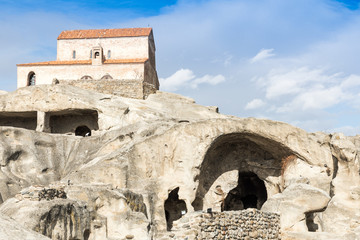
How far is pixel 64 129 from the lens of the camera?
2381cm

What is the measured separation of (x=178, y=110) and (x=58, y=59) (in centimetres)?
1440

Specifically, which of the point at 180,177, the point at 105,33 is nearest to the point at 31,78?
the point at 105,33

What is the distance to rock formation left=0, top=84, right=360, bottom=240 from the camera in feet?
36.4

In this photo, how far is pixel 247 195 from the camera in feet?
73.9

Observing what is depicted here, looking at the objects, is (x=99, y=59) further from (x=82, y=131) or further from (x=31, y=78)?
(x=82, y=131)

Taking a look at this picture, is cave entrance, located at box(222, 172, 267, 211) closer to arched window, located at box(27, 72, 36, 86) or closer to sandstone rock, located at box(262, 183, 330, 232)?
sandstone rock, located at box(262, 183, 330, 232)

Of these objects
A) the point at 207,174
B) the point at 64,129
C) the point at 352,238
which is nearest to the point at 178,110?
the point at 64,129

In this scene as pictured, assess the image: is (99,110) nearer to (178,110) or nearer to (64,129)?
(64,129)

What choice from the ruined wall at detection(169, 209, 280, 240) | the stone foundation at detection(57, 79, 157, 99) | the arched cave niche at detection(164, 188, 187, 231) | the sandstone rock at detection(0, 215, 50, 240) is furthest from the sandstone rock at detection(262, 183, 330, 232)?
the stone foundation at detection(57, 79, 157, 99)

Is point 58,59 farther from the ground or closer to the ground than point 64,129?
farther from the ground

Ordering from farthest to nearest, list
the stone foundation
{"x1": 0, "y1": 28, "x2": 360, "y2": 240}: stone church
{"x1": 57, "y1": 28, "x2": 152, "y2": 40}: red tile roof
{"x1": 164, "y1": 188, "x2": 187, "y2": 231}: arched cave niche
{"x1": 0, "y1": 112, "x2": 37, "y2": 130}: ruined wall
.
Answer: {"x1": 57, "y1": 28, "x2": 152, "y2": 40}: red tile roof < the stone foundation < {"x1": 0, "y1": 112, "x2": 37, "y2": 130}: ruined wall < {"x1": 164, "y1": 188, "x2": 187, "y2": 231}: arched cave niche < {"x1": 0, "y1": 28, "x2": 360, "y2": 240}: stone church

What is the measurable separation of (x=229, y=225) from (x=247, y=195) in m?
11.9

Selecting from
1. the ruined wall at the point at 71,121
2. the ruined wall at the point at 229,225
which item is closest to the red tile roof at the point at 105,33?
the ruined wall at the point at 71,121

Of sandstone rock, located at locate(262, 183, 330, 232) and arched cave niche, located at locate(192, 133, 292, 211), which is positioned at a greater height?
arched cave niche, located at locate(192, 133, 292, 211)
